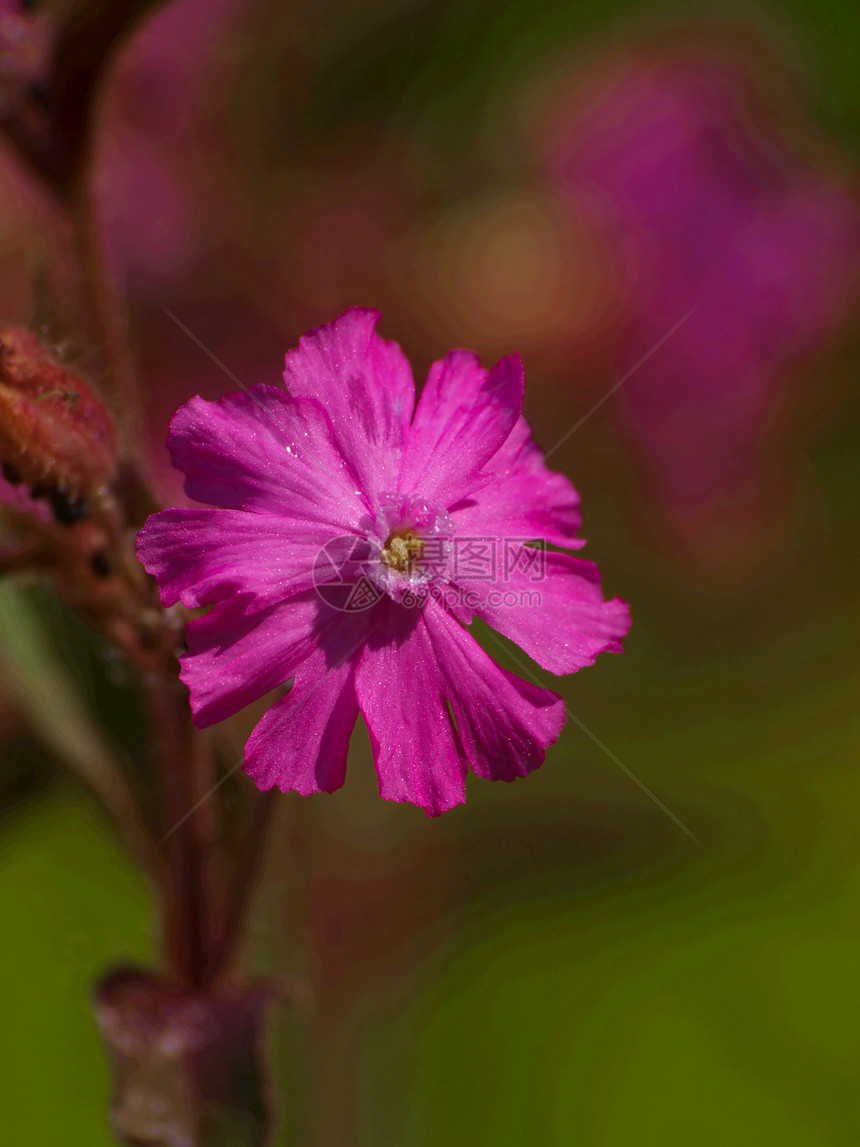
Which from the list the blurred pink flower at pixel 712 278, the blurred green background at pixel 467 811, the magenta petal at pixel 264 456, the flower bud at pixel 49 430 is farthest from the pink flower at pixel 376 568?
the blurred pink flower at pixel 712 278

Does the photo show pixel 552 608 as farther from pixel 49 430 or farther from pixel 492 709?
pixel 49 430

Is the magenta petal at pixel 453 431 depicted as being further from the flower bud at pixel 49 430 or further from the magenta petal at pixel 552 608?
the flower bud at pixel 49 430

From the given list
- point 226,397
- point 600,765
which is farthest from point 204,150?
point 226,397

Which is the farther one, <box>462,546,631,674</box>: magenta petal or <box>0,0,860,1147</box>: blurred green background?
<box>0,0,860,1147</box>: blurred green background

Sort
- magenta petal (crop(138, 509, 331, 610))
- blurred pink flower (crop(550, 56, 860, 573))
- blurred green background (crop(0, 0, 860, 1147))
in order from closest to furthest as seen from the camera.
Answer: magenta petal (crop(138, 509, 331, 610))
blurred green background (crop(0, 0, 860, 1147))
blurred pink flower (crop(550, 56, 860, 573))

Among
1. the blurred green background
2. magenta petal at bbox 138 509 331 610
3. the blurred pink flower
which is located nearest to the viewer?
magenta petal at bbox 138 509 331 610

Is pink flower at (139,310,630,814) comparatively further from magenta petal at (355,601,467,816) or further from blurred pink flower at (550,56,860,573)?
blurred pink flower at (550,56,860,573)

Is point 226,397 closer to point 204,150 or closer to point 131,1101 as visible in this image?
point 131,1101

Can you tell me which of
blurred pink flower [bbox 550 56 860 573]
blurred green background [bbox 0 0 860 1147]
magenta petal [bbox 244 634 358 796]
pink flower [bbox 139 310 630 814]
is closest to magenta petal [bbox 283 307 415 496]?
pink flower [bbox 139 310 630 814]
